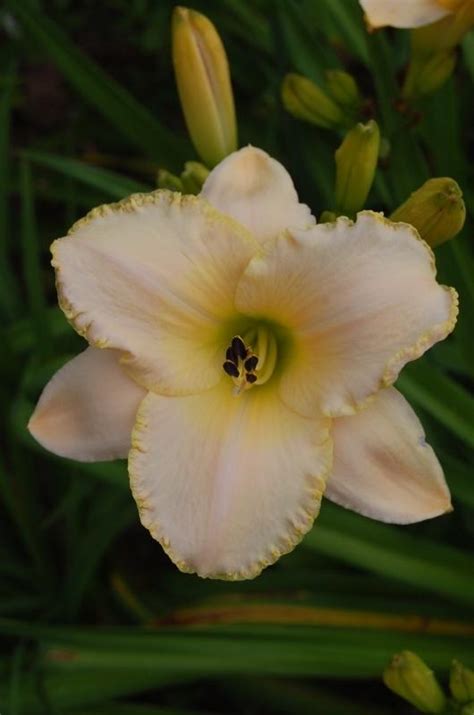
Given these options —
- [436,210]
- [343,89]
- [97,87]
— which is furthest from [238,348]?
[97,87]

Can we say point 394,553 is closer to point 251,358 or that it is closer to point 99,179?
point 251,358

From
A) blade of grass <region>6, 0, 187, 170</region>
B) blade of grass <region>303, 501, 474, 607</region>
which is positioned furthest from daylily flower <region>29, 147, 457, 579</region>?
blade of grass <region>6, 0, 187, 170</region>

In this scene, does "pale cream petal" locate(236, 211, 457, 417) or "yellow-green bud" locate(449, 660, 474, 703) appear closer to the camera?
"pale cream petal" locate(236, 211, 457, 417)

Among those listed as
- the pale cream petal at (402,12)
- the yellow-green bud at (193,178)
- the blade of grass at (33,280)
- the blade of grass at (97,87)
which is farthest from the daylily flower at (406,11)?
the blade of grass at (33,280)

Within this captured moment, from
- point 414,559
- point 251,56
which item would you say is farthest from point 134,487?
point 251,56

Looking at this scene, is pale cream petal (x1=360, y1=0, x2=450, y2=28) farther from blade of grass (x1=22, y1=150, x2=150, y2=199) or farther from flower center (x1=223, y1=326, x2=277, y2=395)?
blade of grass (x1=22, y1=150, x2=150, y2=199)

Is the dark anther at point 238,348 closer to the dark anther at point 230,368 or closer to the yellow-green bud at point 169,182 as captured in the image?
the dark anther at point 230,368
